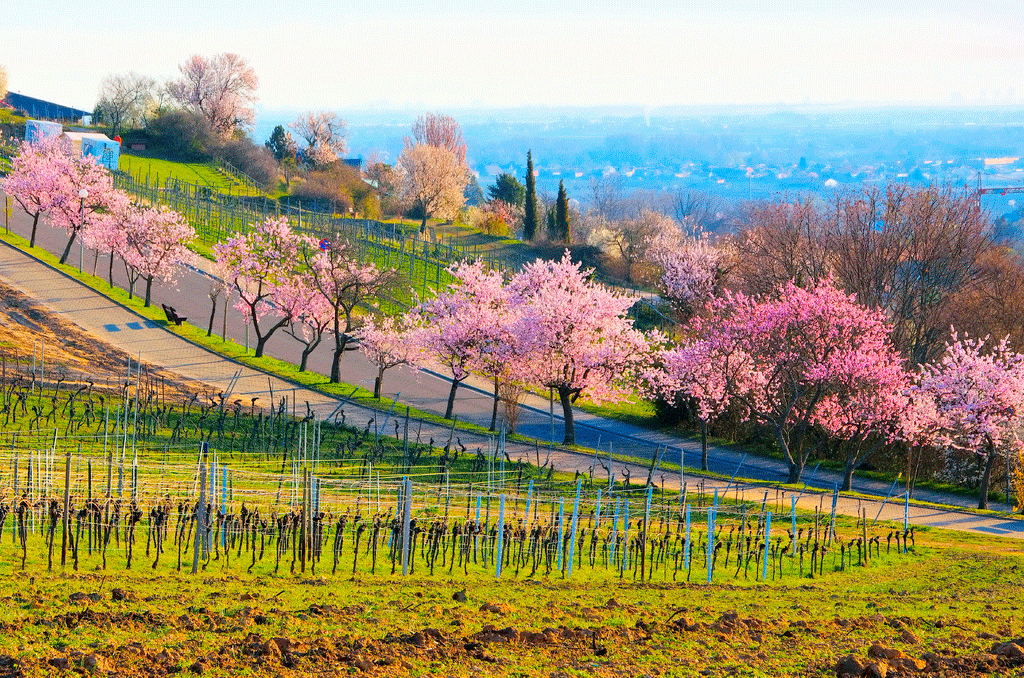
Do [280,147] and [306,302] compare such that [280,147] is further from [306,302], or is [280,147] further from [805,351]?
[805,351]

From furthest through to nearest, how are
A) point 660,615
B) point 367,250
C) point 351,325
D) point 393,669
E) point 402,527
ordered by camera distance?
point 367,250
point 351,325
point 402,527
point 660,615
point 393,669

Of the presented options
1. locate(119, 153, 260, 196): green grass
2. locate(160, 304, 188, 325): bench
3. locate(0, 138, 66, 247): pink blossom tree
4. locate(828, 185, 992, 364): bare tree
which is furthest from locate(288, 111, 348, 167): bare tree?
locate(828, 185, 992, 364): bare tree


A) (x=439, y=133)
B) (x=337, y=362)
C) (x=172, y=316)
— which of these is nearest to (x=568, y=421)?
(x=337, y=362)

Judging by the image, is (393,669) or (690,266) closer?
(393,669)

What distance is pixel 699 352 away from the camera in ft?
Answer: 134

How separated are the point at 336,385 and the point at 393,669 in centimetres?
3532

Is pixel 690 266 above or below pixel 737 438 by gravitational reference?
above

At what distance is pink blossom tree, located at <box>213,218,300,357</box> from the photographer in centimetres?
5159

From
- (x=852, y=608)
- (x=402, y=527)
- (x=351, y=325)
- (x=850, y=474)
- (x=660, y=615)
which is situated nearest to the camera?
(x=660, y=615)

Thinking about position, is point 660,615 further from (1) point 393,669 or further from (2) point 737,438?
(2) point 737,438

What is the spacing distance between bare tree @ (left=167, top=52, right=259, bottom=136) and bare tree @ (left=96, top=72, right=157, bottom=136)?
3.17 meters

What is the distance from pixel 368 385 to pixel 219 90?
298ft

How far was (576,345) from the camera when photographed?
4075 centimetres

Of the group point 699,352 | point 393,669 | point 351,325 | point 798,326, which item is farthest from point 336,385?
point 393,669
